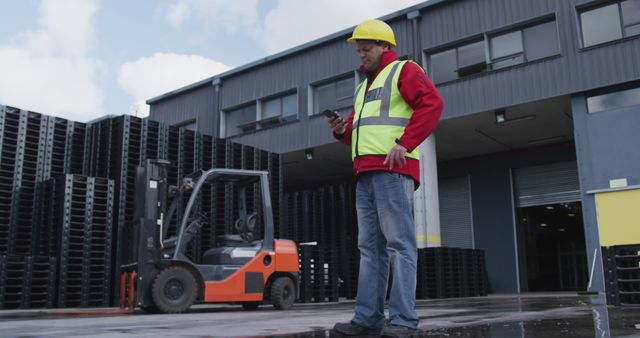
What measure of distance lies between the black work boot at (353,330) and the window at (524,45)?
1486 cm

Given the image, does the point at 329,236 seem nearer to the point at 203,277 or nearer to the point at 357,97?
the point at 203,277

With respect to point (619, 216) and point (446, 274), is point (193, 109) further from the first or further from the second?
point (619, 216)

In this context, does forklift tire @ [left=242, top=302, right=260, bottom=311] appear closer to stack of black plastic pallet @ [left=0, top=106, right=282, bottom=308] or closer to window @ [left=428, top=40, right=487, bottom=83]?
stack of black plastic pallet @ [left=0, top=106, right=282, bottom=308]

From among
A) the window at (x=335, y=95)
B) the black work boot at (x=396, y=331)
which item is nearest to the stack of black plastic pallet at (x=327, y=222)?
the window at (x=335, y=95)

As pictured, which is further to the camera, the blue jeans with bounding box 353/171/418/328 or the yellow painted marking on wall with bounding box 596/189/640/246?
the yellow painted marking on wall with bounding box 596/189/640/246

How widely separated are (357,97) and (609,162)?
13.6 meters

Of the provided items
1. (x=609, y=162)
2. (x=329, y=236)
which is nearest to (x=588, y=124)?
(x=609, y=162)

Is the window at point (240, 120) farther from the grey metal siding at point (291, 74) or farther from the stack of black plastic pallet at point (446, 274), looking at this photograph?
the stack of black plastic pallet at point (446, 274)

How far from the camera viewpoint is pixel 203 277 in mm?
8602

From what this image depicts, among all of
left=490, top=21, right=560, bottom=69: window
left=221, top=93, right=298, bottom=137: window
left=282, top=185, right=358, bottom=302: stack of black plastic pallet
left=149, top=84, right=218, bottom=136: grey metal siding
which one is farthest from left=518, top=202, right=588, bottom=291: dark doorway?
left=149, top=84, right=218, bottom=136: grey metal siding

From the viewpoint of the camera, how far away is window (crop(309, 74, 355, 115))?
801 inches

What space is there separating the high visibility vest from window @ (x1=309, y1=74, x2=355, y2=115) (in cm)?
1630

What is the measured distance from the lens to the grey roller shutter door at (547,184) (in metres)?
20.4

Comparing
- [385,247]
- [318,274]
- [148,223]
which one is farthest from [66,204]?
[385,247]
